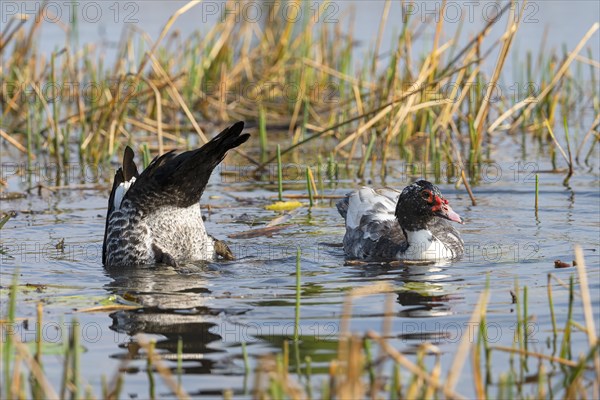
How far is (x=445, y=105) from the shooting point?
11375mm

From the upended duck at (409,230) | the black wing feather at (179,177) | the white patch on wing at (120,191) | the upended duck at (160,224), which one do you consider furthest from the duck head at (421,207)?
the white patch on wing at (120,191)

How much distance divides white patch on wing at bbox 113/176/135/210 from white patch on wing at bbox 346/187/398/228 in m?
1.86

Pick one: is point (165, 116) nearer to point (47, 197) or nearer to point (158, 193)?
point (47, 197)

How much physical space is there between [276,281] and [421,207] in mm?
1735

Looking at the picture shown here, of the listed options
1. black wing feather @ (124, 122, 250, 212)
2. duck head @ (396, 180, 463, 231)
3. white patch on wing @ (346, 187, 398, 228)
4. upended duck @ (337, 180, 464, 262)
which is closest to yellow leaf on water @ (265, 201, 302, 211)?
white patch on wing @ (346, 187, 398, 228)

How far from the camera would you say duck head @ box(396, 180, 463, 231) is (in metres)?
8.28

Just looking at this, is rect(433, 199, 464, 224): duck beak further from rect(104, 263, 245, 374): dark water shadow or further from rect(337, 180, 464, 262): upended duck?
rect(104, 263, 245, 374): dark water shadow

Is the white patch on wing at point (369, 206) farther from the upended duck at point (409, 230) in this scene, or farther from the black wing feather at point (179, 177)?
the black wing feather at point (179, 177)

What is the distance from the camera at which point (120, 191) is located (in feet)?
27.7

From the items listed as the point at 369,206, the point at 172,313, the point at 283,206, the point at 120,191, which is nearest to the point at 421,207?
the point at 369,206

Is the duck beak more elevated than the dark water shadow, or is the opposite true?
the duck beak

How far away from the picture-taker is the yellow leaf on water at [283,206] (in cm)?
980

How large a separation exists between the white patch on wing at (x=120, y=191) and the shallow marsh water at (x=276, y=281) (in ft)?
1.45

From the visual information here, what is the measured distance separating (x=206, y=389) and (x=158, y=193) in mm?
3325
